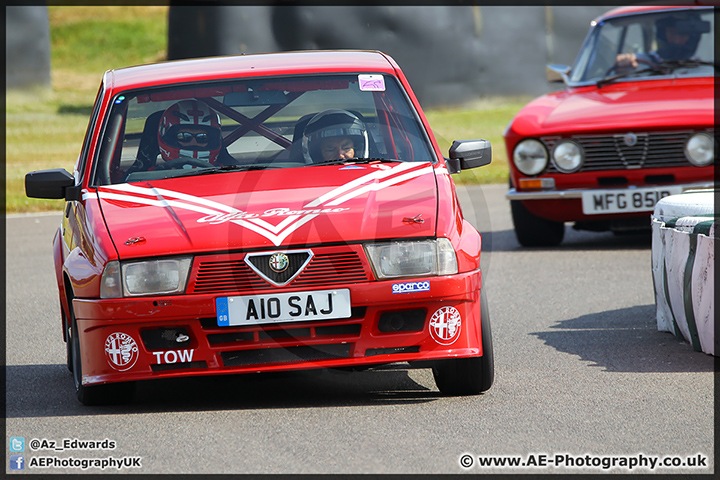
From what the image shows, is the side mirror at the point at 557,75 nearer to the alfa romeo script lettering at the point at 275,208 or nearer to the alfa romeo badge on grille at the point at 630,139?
the alfa romeo badge on grille at the point at 630,139

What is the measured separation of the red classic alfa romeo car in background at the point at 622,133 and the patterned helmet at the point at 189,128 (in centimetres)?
440

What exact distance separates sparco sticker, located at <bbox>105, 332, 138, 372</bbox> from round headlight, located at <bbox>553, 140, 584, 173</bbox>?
5.60 meters

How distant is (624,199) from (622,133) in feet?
1.88

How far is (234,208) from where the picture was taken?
16.2 feet

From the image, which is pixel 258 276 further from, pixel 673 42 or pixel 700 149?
pixel 673 42

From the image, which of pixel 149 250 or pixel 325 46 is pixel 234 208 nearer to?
pixel 149 250

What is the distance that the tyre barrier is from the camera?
5.64 meters

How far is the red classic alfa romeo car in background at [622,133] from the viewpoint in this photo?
9.23 metres

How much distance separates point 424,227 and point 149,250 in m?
1.17

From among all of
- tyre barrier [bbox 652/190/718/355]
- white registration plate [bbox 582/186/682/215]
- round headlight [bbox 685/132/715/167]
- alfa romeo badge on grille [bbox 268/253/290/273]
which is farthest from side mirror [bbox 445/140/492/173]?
round headlight [bbox 685/132/715/167]

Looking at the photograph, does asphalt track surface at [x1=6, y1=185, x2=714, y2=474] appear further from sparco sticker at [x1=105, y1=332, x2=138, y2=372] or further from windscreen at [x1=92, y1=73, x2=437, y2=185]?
windscreen at [x1=92, y1=73, x2=437, y2=185]

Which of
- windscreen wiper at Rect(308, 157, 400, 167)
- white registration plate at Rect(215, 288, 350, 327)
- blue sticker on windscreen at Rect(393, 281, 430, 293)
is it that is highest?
windscreen wiper at Rect(308, 157, 400, 167)

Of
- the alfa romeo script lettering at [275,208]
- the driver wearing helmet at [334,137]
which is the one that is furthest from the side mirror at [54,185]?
the driver wearing helmet at [334,137]

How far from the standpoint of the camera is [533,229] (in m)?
10.1
